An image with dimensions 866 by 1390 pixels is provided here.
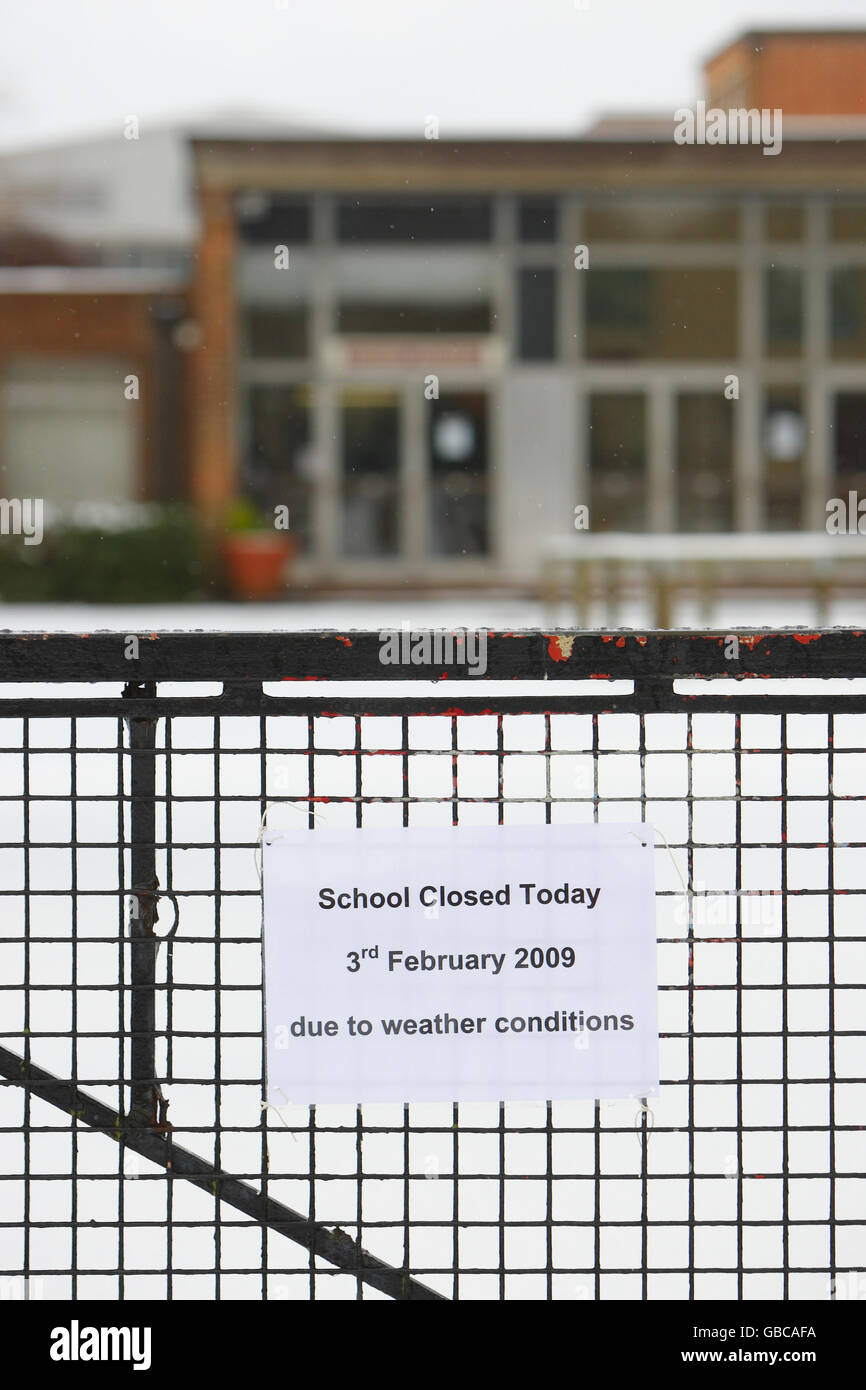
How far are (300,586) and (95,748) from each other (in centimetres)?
2060

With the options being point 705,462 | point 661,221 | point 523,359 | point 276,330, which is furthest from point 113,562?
point 661,221

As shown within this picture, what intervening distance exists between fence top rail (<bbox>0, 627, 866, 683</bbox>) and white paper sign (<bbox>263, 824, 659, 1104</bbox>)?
8.1 inches

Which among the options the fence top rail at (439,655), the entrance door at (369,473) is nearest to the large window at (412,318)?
the entrance door at (369,473)

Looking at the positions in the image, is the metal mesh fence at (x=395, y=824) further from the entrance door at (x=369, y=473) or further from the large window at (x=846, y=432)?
the large window at (x=846, y=432)

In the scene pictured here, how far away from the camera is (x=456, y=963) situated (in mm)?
2023

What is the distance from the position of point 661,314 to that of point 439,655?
71.3 feet

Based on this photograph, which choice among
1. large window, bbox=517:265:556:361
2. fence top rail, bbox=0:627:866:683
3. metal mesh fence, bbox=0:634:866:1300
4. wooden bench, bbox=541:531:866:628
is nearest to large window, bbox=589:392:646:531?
large window, bbox=517:265:556:361

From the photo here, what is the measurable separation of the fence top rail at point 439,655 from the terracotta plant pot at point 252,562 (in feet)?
64.7

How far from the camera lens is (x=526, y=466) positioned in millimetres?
23000

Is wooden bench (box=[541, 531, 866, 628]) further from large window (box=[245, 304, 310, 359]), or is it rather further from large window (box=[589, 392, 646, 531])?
large window (box=[245, 304, 310, 359])

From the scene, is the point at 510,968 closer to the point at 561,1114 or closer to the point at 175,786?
the point at 561,1114

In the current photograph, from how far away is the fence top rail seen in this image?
1953mm

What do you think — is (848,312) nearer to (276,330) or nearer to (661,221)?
(661,221)
